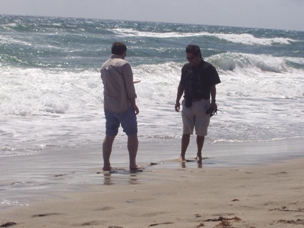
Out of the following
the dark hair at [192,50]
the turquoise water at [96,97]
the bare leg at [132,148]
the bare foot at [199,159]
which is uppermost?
the dark hair at [192,50]

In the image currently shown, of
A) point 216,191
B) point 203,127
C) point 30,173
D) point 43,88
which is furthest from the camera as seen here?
point 43,88

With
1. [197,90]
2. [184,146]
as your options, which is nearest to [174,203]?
[197,90]

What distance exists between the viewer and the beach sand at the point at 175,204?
4199 millimetres

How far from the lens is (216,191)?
5.36 metres

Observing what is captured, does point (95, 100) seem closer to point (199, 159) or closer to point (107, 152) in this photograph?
point (199, 159)

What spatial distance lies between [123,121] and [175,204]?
2.20m

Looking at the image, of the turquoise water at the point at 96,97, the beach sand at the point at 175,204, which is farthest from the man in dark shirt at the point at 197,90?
the turquoise water at the point at 96,97

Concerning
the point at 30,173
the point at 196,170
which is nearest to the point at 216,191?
the point at 196,170

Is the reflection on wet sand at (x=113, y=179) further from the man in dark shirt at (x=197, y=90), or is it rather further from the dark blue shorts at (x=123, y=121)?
the man in dark shirt at (x=197, y=90)

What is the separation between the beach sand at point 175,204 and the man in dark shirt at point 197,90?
131cm

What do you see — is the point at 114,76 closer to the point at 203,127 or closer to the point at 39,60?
the point at 203,127

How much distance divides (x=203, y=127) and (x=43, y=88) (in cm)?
750

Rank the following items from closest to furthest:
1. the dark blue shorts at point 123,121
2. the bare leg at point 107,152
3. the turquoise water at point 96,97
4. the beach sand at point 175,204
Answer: the beach sand at point 175,204
the dark blue shorts at point 123,121
the bare leg at point 107,152
the turquoise water at point 96,97

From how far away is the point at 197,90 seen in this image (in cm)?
756
